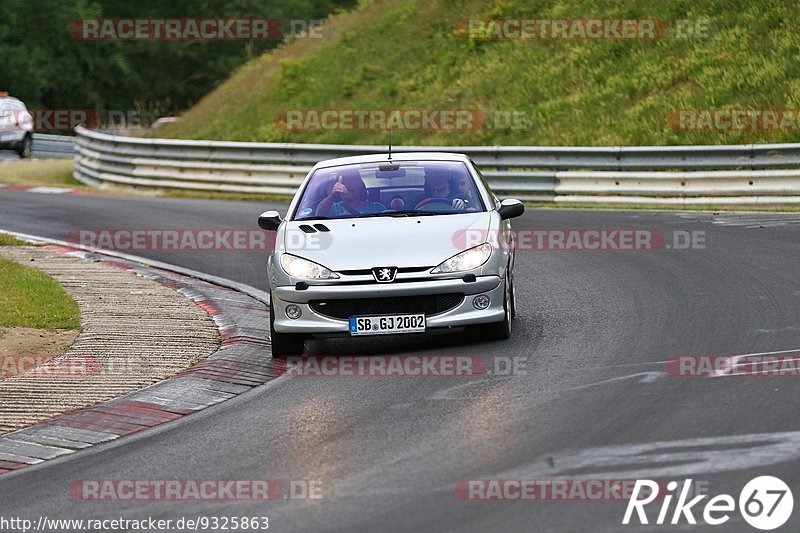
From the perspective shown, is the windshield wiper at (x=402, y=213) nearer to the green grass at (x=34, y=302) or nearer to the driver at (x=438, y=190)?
the driver at (x=438, y=190)

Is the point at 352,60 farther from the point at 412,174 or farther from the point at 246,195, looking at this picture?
the point at 412,174

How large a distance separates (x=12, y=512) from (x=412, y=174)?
597cm

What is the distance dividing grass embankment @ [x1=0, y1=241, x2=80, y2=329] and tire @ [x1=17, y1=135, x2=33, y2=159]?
81.2 feet

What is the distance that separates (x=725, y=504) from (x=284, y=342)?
17.3ft

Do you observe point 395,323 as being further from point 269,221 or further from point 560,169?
point 560,169

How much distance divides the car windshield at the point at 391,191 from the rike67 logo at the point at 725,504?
5.26 m

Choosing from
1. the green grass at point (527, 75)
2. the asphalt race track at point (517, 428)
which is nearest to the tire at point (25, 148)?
the green grass at point (527, 75)

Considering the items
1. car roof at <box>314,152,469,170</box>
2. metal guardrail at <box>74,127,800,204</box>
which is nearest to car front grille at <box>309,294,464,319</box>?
car roof at <box>314,152,469,170</box>

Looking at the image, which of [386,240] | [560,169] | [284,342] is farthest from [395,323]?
[560,169]

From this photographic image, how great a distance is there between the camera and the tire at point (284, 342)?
10.8 meters

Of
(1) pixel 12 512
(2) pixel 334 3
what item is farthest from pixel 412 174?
(2) pixel 334 3

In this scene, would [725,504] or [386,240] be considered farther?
[386,240]

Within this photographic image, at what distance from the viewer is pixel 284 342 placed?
10.8 metres

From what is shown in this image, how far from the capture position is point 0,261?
15.9 meters
